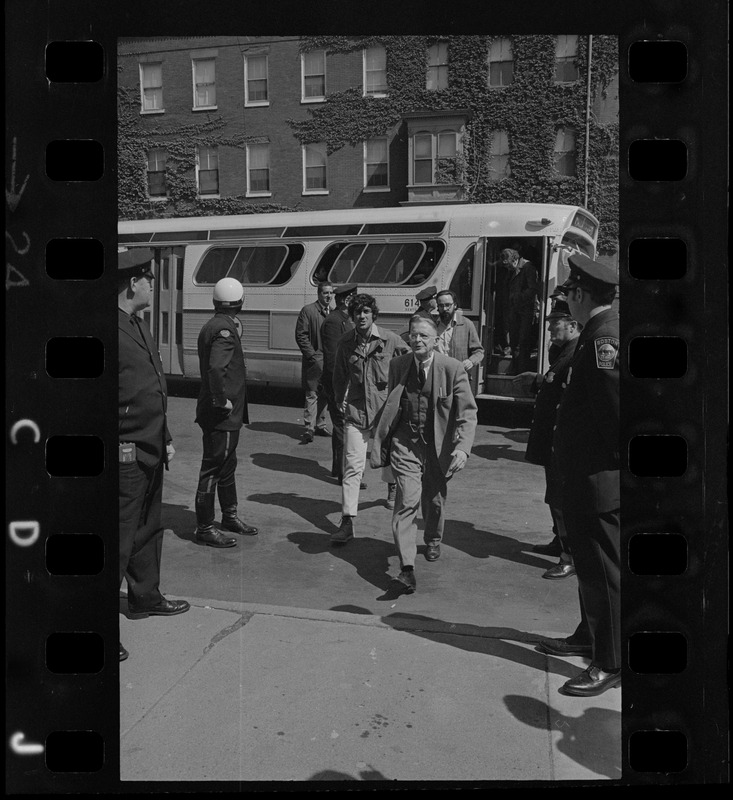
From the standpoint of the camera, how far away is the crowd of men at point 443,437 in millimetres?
3785

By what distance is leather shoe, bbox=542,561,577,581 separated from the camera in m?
3.92

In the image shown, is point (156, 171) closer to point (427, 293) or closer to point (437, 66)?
point (437, 66)

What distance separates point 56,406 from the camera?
132 inches

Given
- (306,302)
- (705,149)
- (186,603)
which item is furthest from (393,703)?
(705,149)

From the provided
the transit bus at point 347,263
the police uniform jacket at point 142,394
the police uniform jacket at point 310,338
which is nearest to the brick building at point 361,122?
the transit bus at point 347,263

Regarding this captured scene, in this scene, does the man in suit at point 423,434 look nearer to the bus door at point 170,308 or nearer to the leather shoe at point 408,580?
the leather shoe at point 408,580

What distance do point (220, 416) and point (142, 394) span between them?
0.56 metres

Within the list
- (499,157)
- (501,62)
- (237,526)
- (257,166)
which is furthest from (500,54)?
(237,526)

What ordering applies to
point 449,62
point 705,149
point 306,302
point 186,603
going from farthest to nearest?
point 306,302 < point 186,603 < point 449,62 < point 705,149

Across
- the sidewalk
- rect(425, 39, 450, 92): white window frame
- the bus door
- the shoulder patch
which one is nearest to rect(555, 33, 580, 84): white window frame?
rect(425, 39, 450, 92): white window frame

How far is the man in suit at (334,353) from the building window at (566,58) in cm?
152

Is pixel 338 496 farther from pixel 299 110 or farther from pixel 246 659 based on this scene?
pixel 299 110

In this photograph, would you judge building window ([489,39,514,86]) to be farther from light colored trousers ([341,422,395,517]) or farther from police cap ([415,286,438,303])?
light colored trousers ([341,422,395,517])

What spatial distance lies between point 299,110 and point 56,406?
5.13 feet
